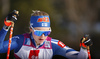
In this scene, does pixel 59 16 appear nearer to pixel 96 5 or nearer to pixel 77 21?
pixel 77 21

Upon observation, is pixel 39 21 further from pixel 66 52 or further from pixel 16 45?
pixel 66 52

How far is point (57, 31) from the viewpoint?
424cm

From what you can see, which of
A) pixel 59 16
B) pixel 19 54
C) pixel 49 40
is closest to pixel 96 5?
pixel 59 16

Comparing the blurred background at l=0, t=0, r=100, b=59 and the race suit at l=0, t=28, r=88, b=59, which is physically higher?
the blurred background at l=0, t=0, r=100, b=59

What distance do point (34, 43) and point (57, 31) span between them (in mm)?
1401

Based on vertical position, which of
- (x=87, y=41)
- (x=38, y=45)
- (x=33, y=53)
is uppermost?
(x=87, y=41)

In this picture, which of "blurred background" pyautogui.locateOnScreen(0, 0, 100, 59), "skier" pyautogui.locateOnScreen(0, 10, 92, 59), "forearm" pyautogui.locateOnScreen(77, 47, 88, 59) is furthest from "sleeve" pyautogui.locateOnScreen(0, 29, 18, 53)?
"blurred background" pyautogui.locateOnScreen(0, 0, 100, 59)

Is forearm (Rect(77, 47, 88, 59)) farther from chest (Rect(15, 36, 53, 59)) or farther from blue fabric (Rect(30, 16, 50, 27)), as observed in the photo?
blue fabric (Rect(30, 16, 50, 27))

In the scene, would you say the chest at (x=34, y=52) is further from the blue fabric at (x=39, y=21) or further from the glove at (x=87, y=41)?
the glove at (x=87, y=41)

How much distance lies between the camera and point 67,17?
486 centimetres

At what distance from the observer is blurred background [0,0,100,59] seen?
417 centimetres

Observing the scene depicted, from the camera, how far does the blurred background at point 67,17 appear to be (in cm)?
417

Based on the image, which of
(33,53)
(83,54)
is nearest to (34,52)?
(33,53)

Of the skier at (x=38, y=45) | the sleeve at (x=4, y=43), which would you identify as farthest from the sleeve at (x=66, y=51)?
the sleeve at (x=4, y=43)
